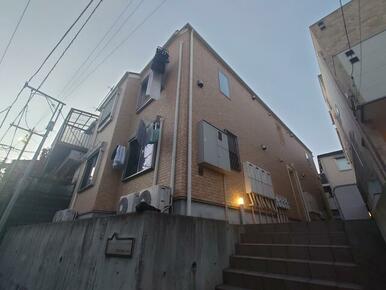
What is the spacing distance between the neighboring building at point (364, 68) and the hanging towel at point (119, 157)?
8100 mm

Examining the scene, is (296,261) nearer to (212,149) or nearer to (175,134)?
(212,149)

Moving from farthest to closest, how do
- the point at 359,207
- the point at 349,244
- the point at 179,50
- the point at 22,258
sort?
the point at 359,207
the point at 179,50
the point at 22,258
the point at 349,244

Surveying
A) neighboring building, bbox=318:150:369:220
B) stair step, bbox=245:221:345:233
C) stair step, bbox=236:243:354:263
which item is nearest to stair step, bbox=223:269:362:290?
stair step, bbox=236:243:354:263

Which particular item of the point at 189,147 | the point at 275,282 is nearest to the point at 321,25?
the point at 189,147

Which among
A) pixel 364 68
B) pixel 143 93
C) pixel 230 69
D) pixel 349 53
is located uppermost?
pixel 230 69

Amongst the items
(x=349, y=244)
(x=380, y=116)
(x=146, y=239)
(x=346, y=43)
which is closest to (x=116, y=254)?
(x=146, y=239)

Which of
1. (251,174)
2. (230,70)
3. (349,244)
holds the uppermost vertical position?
(230,70)

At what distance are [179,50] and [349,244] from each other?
7.35 m

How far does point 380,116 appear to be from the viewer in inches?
237

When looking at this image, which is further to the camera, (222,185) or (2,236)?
(2,236)

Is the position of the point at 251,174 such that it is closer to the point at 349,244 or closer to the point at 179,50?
the point at 349,244

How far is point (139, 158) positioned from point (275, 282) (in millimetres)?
5086

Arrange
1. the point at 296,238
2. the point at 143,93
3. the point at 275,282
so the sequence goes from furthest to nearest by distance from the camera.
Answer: the point at 143,93
the point at 296,238
the point at 275,282

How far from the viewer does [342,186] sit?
13.6m
